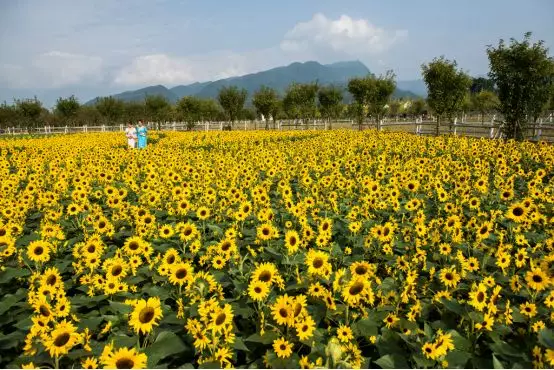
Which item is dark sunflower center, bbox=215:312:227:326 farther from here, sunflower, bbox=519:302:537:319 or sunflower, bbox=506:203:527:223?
sunflower, bbox=506:203:527:223

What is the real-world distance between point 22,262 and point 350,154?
10497 mm

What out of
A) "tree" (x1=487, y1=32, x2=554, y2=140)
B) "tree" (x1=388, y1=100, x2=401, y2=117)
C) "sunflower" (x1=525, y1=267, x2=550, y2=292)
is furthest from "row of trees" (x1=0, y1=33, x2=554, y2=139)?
"tree" (x1=388, y1=100, x2=401, y2=117)

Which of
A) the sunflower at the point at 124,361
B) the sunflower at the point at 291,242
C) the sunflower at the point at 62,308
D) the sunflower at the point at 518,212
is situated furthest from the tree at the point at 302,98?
the sunflower at the point at 124,361

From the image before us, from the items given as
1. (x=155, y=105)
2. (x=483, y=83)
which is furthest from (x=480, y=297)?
(x=483, y=83)

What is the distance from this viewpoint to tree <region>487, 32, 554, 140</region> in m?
21.3

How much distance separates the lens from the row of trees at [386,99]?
70.4 ft

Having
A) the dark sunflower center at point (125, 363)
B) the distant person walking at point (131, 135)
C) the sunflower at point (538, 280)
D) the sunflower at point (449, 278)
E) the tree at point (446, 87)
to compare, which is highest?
the tree at point (446, 87)

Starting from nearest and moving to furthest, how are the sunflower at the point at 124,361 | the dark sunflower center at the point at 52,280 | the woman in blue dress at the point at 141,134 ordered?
1. the sunflower at the point at 124,361
2. the dark sunflower center at the point at 52,280
3. the woman in blue dress at the point at 141,134

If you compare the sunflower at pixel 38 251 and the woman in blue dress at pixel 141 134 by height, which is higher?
the woman in blue dress at pixel 141 134

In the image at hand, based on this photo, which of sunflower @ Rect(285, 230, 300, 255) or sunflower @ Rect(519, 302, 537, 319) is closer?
sunflower @ Rect(519, 302, 537, 319)

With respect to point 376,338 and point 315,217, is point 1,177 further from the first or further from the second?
point 376,338

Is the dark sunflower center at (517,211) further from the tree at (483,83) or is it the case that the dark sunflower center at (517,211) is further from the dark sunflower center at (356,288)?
the tree at (483,83)

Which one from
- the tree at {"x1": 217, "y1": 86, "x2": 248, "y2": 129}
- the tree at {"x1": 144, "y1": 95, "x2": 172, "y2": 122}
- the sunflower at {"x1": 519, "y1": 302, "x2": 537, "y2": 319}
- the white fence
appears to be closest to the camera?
the sunflower at {"x1": 519, "y1": 302, "x2": 537, "y2": 319}

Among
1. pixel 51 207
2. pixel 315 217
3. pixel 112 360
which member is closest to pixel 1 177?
pixel 51 207
